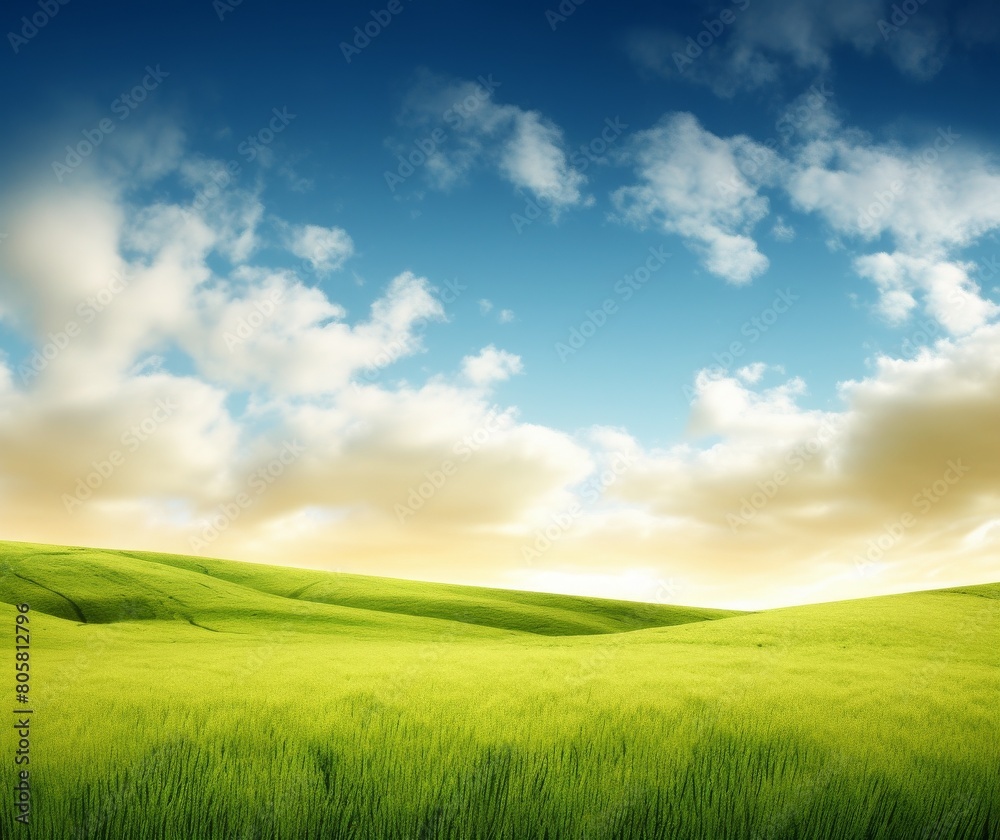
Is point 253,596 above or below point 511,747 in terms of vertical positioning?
below

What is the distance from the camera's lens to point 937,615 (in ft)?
85.3

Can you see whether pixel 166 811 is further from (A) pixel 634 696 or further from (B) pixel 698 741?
(A) pixel 634 696

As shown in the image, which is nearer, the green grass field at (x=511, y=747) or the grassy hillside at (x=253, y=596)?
the green grass field at (x=511, y=747)

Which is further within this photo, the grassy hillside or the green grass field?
the grassy hillside

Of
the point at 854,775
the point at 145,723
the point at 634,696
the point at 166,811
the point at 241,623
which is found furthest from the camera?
the point at 241,623

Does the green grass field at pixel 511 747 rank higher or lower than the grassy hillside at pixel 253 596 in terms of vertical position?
higher

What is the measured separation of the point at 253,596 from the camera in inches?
1581

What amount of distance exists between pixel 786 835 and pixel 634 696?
476cm

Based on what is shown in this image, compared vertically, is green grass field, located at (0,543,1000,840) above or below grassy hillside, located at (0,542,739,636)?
above

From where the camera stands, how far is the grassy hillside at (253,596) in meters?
34.7

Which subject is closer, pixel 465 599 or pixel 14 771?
pixel 14 771

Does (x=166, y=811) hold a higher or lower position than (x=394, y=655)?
higher

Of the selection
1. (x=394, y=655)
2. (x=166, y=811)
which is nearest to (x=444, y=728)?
(x=166, y=811)

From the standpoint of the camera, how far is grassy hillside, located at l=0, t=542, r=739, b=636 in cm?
3469
